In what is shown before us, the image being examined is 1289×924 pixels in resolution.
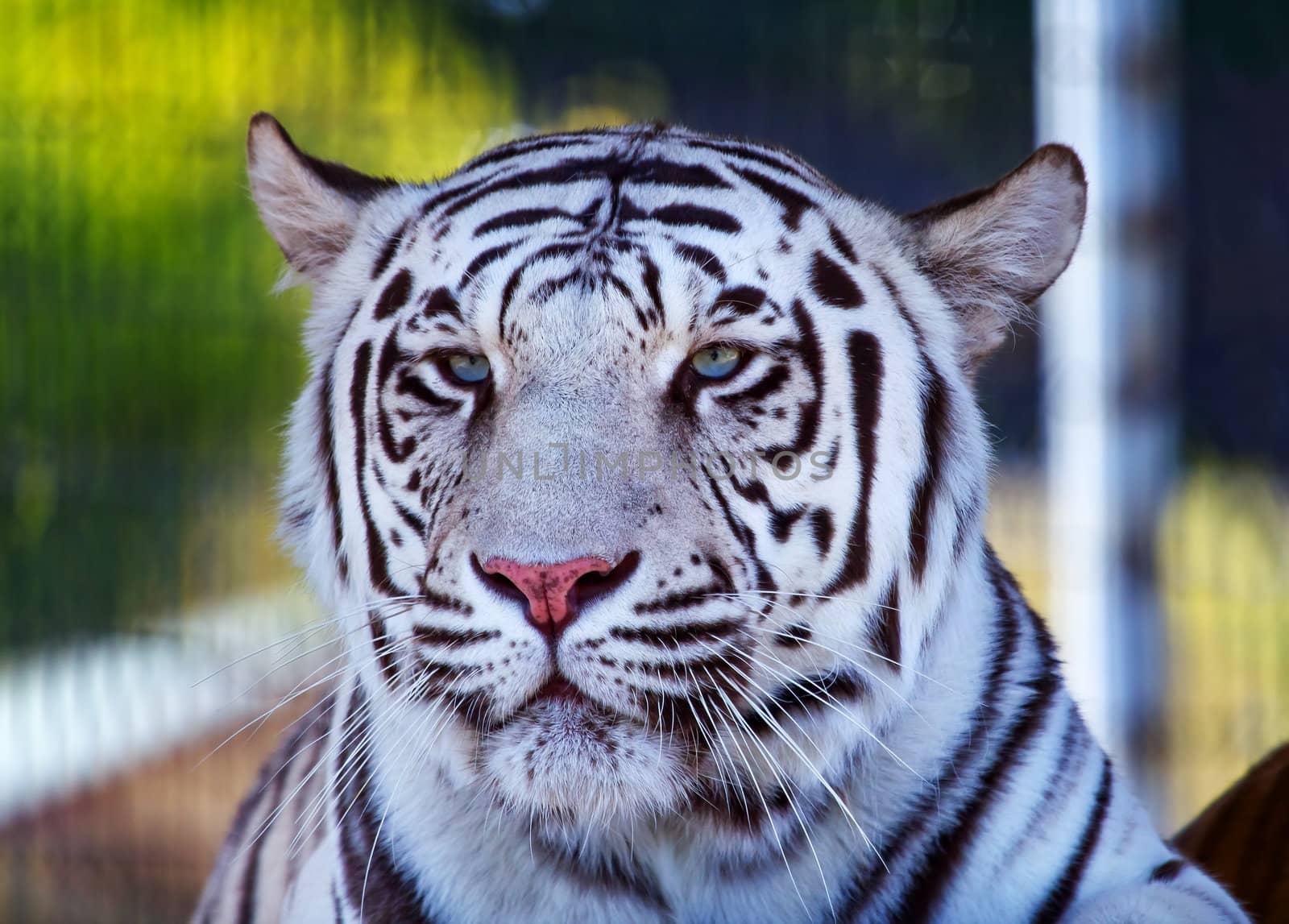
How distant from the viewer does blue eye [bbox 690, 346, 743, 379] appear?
1.09 meters

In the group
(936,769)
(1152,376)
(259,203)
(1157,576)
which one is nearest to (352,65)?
(259,203)

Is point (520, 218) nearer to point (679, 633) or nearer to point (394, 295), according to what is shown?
point (394, 295)

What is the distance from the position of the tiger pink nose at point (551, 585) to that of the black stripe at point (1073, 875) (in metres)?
0.50

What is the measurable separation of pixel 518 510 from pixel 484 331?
0.60 feet

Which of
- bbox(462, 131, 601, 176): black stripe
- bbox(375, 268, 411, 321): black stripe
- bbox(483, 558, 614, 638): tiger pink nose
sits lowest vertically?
bbox(483, 558, 614, 638): tiger pink nose

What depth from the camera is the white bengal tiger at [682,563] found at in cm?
101

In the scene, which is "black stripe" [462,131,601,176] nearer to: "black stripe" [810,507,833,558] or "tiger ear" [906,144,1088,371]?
"tiger ear" [906,144,1088,371]

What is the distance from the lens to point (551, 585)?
95 centimetres

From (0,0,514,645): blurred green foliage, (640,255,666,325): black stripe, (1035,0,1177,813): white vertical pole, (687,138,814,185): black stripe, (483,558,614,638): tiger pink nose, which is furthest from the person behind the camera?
(0,0,514,645): blurred green foliage

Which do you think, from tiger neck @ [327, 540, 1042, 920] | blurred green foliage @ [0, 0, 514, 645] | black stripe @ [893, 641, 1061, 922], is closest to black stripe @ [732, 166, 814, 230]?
tiger neck @ [327, 540, 1042, 920]

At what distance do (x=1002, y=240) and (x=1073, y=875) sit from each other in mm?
558

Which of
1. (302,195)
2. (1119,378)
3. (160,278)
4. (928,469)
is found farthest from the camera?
(160,278)

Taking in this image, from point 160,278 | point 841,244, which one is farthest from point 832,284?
point 160,278

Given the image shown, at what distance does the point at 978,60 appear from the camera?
101 inches
